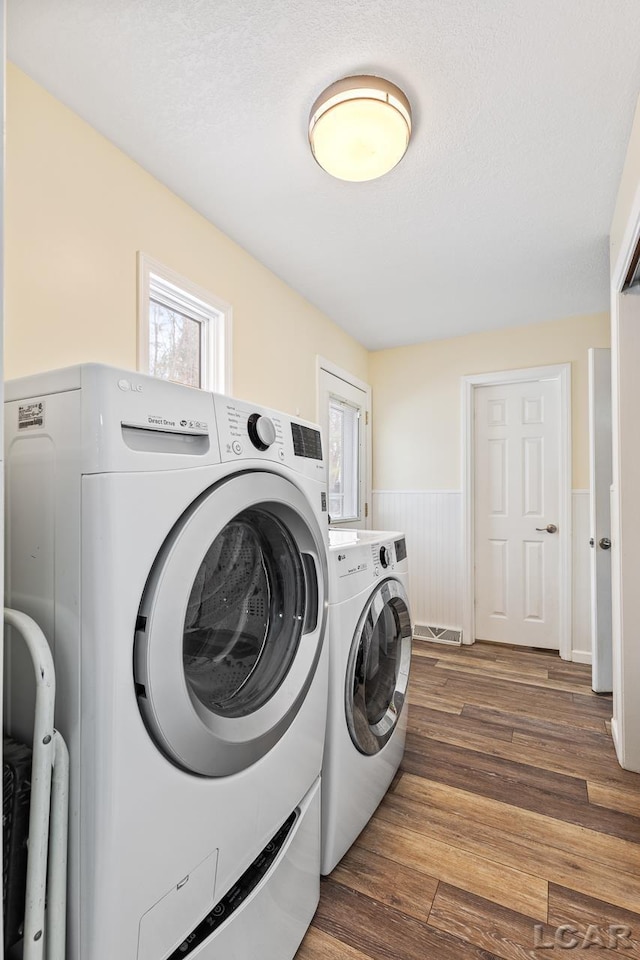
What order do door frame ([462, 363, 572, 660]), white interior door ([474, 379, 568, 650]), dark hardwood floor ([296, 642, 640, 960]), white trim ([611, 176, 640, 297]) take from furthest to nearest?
white interior door ([474, 379, 568, 650]) < door frame ([462, 363, 572, 660]) < white trim ([611, 176, 640, 297]) < dark hardwood floor ([296, 642, 640, 960])

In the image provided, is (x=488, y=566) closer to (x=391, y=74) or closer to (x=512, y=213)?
(x=512, y=213)

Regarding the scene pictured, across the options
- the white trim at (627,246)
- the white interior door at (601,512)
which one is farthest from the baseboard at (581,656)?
the white trim at (627,246)

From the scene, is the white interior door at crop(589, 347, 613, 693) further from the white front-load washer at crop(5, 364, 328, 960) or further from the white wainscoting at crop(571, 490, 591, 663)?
the white front-load washer at crop(5, 364, 328, 960)

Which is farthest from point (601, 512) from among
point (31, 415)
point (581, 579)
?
point (31, 415)

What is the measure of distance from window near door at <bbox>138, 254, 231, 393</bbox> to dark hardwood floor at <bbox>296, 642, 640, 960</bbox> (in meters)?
1.88

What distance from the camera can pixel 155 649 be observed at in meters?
0.76

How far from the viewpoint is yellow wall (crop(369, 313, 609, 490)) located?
3.39 meters

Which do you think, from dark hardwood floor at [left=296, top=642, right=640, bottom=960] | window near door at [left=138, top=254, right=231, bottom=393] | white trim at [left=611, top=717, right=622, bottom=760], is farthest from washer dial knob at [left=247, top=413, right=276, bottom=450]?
white trim at [left=611, top=717, right=622, bottom=760]

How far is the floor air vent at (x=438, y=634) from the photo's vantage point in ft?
12.0

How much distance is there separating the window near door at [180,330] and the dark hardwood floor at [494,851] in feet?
6.17

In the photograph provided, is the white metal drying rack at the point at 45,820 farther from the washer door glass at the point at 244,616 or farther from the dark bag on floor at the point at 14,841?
the washer door glass at the point at 244,616

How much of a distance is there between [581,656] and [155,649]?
3.42 meters

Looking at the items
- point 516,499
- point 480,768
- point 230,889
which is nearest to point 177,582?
point 230,889

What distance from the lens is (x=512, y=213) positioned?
7.20 ft
